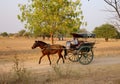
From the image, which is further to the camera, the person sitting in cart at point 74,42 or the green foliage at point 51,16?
the green foliage at point 51,16

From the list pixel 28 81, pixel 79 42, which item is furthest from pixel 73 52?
pixel 28 81

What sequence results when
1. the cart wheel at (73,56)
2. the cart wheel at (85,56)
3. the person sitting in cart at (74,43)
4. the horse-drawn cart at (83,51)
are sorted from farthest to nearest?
1. the cart wheel at (73,56)
2. the person sitting in cart at (74,43)
3. the cart wheel at (85,56)
4. the horse-drawn cart at (83,51)

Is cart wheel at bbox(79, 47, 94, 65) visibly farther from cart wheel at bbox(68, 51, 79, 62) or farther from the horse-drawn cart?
cart wheel at bbox(68, 51, 79, 62)

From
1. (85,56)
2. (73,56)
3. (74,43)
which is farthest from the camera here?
(73,56)

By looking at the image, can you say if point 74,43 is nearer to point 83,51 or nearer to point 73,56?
point 83,51

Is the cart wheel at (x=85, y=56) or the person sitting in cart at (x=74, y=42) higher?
the person sitting in cart at (x=74, y=42)

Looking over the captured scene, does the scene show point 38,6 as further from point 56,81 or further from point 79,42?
point 56,81

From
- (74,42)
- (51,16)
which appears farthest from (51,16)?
(74,42)

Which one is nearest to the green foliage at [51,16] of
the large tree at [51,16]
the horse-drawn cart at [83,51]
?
the large tree at [51,16]

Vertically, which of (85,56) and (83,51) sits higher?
(83,51)

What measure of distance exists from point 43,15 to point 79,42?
9635 mm

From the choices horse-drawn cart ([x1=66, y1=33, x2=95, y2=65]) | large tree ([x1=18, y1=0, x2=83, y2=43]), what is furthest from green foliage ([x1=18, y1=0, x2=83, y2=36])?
horse-drawn cart ([x1=66, y1=33, x2=95, y2=65])

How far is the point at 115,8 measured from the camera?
9.27 m

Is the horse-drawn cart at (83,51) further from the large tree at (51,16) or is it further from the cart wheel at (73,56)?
the large tree at (51,16)
